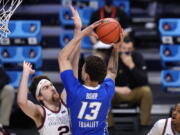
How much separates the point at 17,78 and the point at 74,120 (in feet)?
12.3

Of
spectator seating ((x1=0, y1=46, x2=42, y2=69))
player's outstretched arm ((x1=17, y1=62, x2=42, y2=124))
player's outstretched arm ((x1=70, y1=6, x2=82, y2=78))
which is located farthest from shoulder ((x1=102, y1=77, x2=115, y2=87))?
spectator seating ((x1=0, y1=46, x2=42, y2=69))

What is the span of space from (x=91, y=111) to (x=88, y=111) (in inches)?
0.8

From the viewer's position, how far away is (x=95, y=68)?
3.84 metres

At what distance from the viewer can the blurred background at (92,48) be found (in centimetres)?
724

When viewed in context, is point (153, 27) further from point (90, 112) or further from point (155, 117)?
point (90, 112)

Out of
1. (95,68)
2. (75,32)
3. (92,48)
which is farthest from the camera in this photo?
(92,48)

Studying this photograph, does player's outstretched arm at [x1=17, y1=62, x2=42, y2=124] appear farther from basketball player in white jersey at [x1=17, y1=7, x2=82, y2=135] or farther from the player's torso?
the player's torso

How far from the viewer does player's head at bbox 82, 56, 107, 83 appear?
12.6ft

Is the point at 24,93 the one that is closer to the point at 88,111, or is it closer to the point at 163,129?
the point at 88,111

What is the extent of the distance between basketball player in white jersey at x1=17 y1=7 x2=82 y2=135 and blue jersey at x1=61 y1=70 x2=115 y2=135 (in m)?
0.24

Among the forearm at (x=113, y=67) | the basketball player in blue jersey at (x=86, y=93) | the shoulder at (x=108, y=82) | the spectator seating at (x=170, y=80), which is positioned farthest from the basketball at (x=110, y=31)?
the spectator seating at (x=170, y=80)

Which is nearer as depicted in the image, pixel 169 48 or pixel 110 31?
pixel 110 31

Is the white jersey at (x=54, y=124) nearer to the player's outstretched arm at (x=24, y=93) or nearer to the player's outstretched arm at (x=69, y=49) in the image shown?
the player's outstretched arm at (x=24, y=93)

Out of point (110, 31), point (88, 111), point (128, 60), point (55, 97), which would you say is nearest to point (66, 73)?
point (88, 111)
